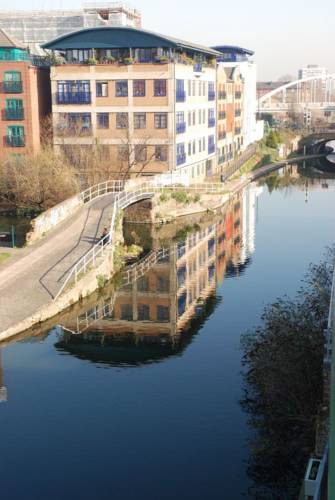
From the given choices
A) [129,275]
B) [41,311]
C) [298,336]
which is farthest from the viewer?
[129,275]

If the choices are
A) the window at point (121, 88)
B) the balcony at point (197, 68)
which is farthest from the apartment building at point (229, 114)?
the window at point (121, 88)

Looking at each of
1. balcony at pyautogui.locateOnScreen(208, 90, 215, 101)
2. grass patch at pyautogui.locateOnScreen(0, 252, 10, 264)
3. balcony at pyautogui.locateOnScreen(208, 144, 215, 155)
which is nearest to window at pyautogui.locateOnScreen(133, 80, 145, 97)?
balcony at pyautogui.locateOnScreen(208, 90, 215, 101)

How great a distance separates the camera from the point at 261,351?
20734mm

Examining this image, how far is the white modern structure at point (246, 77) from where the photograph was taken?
97562 mm

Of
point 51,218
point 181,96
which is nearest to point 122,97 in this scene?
point 181,96

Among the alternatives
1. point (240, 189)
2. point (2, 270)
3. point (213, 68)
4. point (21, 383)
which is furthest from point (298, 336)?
point (213, 68)

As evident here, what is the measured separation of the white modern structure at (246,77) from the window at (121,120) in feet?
129

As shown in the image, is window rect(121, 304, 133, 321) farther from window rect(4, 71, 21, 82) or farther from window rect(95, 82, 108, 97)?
window rect(4, 71, 21, 82)

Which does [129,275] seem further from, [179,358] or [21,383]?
[21,383]

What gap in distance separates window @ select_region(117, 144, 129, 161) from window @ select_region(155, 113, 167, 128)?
3.41 m

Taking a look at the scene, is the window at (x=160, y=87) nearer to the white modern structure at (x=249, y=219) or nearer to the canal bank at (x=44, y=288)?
the white modern structure at (x=249, y=219)

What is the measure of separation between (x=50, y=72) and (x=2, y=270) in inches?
1266

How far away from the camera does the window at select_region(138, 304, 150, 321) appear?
1241 inches

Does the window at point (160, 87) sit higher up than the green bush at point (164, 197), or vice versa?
the window at point (160, 87)
